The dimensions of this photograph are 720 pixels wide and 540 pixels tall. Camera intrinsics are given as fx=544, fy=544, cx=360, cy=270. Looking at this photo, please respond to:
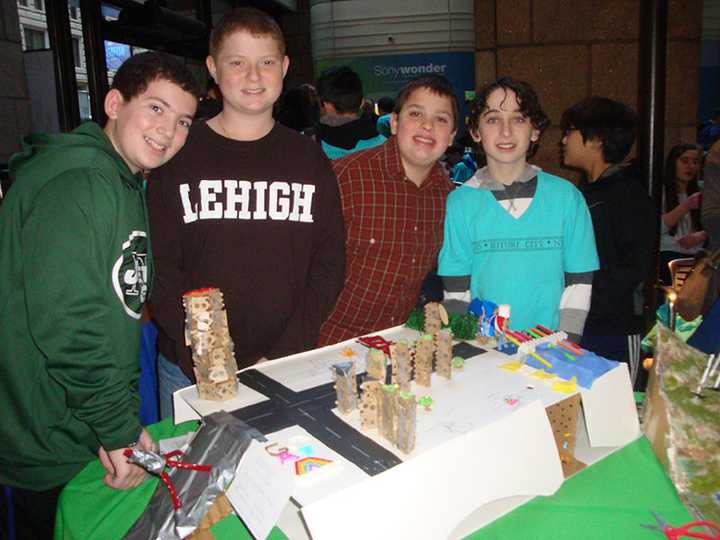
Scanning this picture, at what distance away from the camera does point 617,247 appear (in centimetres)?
231

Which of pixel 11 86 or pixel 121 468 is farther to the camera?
pixel 11 86

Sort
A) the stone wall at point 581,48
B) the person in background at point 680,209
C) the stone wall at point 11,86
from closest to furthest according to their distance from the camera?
the stone wall at point 581,48 → the person in background at point 680,209 → the stone wall at point 11,86

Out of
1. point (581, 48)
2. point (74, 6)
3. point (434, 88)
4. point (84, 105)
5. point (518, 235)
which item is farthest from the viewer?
point (74, 6)

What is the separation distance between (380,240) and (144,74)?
3.27 ft

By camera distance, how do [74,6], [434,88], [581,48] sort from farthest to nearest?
[74,6], [581,48], [434,88]

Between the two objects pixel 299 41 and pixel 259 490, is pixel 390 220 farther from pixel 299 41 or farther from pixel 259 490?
pixel 299 41

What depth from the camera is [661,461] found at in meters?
1.37

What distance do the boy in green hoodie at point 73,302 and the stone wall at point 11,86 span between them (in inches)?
152

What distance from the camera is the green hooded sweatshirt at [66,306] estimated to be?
121cm

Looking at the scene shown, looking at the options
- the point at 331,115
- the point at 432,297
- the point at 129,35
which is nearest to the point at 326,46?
the point at 129,35

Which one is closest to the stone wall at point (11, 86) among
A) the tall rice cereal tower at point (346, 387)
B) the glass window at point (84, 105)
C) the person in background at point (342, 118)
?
the glass window at point (84, 105)

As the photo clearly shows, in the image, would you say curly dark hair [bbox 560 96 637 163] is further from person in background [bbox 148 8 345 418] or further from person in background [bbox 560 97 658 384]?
person in background [bbox 148 8 345 418]

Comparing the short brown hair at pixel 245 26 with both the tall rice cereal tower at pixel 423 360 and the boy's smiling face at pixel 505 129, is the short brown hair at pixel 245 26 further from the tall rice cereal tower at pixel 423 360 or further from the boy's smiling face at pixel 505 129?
the tall rice cereal tower at pixel 423 360

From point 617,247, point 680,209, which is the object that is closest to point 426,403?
point 617,247
